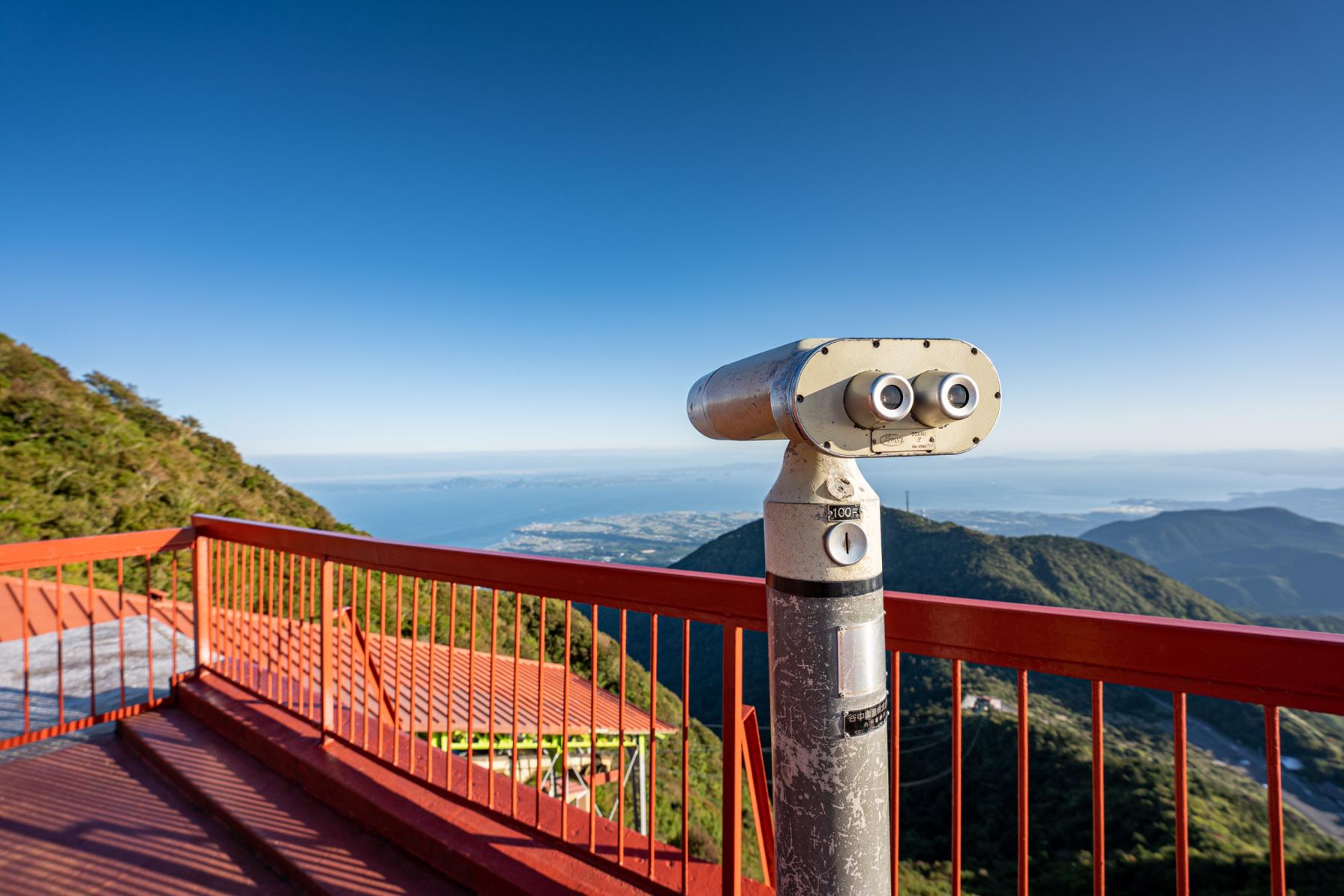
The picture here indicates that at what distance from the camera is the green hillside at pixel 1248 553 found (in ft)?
193

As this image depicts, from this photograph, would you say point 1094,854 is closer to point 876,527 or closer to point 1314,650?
point 1314,650

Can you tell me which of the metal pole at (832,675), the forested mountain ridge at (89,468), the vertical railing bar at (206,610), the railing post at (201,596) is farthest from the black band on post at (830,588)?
the forested mountain ridge at (89,468)

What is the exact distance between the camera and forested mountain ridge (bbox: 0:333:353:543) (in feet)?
32.2

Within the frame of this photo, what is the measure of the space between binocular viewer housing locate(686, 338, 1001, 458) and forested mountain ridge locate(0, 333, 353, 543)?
12284 millimetres

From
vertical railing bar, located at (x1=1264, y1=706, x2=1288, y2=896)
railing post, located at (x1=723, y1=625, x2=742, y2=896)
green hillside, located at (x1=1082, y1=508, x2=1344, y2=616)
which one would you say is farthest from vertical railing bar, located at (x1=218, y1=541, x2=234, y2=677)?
green hillside, located at (x1=1082, y1=508, x2=1344, y2=616)

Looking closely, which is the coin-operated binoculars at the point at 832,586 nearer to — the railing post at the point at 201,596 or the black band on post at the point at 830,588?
the black band on post at the point at 830,588

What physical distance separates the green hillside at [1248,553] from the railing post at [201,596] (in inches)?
2821

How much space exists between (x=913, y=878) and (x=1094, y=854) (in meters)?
24.2

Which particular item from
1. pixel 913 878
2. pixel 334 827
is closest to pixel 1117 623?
pixel 334 827

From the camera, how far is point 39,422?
10.9m

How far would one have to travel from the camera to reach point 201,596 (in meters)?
3.62

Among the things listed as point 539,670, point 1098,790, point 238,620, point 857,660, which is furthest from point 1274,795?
point 238,620

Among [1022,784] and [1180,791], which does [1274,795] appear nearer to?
[1180,791]

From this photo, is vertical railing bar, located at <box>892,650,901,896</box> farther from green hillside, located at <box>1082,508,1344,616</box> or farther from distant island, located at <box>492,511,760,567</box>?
green hillside, located at <box>1082,508,1344,616</box>
